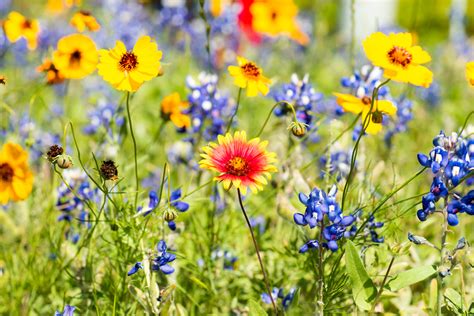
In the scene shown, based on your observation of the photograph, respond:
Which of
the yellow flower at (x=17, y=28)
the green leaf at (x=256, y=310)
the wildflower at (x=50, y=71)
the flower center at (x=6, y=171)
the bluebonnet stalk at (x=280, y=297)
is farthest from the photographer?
the yellow flower at (x=17, y=28)

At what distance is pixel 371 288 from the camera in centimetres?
147

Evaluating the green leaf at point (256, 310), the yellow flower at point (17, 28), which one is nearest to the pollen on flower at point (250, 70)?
the green leaf at point (256, 310)

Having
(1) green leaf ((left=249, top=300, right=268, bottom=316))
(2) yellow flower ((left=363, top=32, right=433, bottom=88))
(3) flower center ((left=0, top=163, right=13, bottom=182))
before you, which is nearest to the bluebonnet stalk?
(1) green leaf ((left=249, top=300, right=268, bottom=316))

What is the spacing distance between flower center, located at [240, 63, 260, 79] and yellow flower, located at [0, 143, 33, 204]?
699 millimetres

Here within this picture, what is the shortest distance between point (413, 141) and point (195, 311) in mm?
2090

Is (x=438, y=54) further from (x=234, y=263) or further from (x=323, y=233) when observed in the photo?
(x=323, y=233)

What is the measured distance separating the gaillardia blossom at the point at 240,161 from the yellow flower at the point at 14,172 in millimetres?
675

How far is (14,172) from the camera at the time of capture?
185 cm

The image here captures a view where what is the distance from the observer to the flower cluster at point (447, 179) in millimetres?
1408

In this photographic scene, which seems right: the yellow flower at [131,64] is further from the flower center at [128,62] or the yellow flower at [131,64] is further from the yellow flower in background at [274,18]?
the yellow flower in background at [274,18]

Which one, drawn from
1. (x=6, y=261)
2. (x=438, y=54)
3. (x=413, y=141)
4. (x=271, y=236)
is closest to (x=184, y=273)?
(x=271, y=236)

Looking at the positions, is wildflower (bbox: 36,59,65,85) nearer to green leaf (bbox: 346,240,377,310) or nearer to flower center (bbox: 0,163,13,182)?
flower center (bbox: 0,163,13,182)

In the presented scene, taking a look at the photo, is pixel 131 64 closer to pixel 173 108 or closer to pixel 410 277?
pixel 173 108

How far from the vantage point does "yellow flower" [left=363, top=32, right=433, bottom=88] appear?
1487 millimetres
